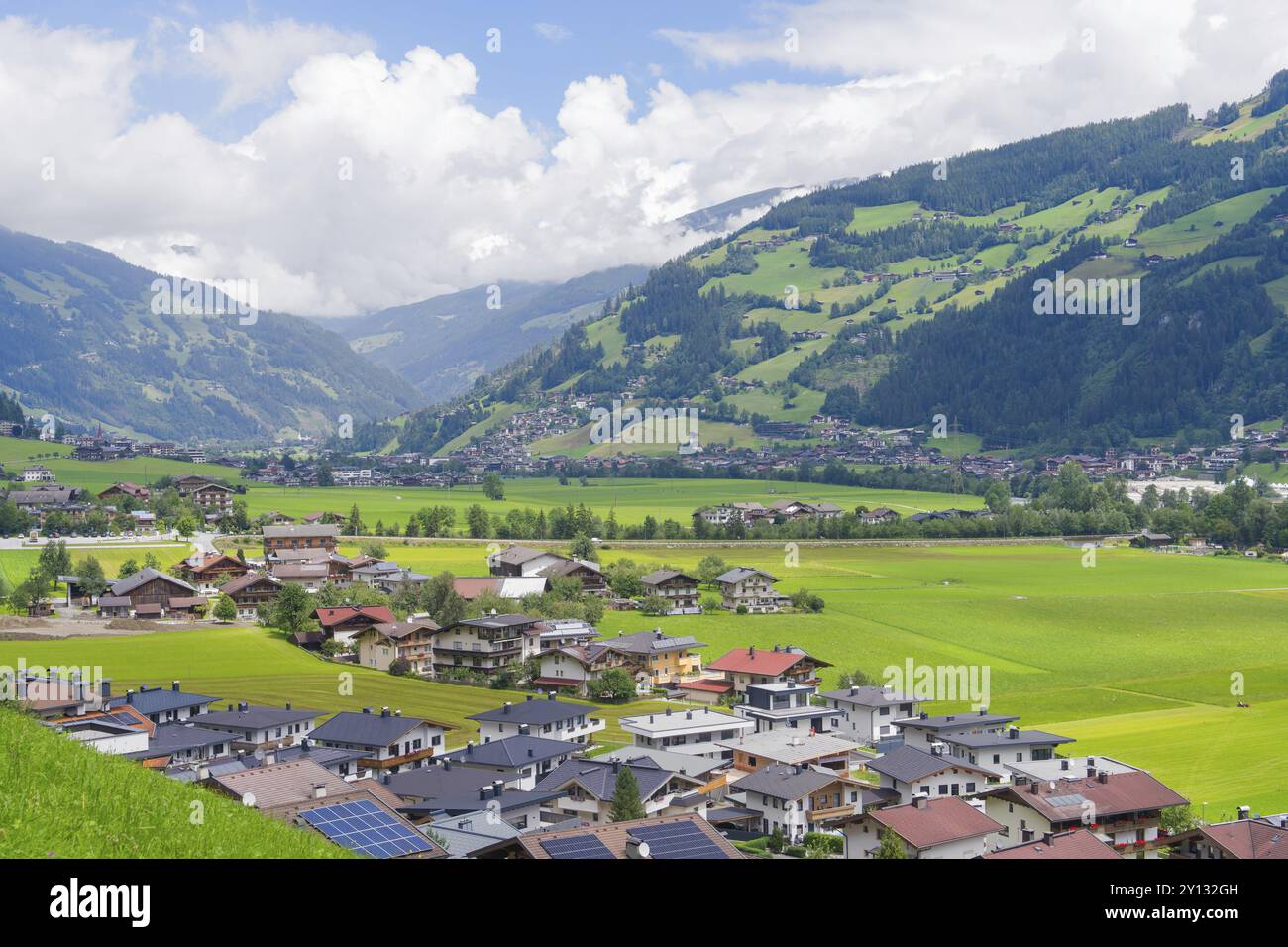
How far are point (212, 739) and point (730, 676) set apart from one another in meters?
21.1

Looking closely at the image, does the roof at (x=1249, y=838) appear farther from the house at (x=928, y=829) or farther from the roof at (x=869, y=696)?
the roof at (x=869, y=696)

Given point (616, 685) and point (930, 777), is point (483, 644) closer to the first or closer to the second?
point (616, 685)

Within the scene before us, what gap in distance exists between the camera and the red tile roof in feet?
154

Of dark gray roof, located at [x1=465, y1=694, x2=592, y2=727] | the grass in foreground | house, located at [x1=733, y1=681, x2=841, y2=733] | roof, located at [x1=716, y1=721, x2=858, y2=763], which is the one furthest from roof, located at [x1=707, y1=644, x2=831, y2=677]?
the grass in foreground

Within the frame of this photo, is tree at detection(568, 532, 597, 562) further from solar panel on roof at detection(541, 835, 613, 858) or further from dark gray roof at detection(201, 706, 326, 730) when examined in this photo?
solar panel on roof at detection(541, 835, 613, 858)

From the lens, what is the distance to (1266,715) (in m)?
41.7

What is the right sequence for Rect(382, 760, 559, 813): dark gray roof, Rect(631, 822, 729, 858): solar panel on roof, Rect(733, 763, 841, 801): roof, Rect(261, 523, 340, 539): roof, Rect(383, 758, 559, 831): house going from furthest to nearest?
Rect(261, 523, 340, 539): roof → Rect(733, 763, 841, 801): roof → Rect(382, 760, 559, 813): dark gray roof → Rect(383, 758, 559, 831): house → Rect(631, 822, 729, 858): solar panel on roof

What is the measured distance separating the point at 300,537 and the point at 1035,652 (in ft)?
172

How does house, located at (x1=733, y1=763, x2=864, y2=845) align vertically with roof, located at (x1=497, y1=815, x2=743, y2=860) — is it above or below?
below

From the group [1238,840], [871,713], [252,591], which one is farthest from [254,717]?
[252,591]

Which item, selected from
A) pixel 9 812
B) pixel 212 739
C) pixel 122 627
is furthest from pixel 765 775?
pixel 122 627

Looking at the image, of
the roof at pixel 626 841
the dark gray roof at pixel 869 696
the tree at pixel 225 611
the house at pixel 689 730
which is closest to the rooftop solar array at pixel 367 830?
the roof at pixel 626 841

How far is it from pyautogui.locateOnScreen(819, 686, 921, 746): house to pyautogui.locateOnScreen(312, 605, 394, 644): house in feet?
73.1

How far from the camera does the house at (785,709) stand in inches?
1585
